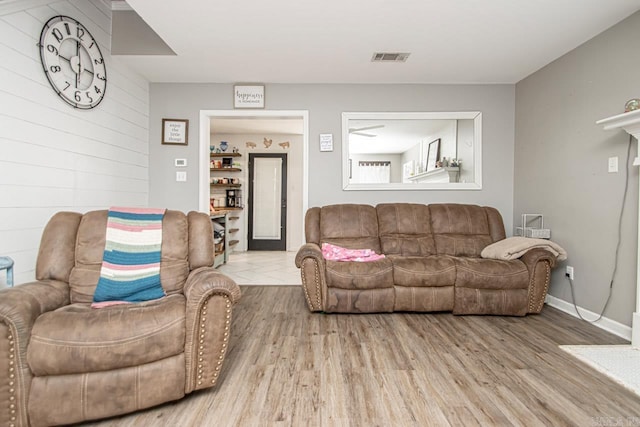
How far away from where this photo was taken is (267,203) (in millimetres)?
6848

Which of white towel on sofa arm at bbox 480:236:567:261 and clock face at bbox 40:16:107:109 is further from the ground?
clock face at bbox 40:16:107:109

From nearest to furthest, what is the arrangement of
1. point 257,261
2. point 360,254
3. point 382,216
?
point 360,254
point 382,216
point 257,261

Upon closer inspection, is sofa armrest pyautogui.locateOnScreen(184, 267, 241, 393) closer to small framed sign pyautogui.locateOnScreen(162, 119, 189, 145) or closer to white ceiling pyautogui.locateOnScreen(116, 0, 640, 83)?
white ceiling pyautogui.locateOnScreen(116, 0, 640, 83)

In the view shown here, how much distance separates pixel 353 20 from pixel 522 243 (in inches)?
94.7

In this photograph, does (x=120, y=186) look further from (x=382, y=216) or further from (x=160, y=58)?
(x=382, y=216)

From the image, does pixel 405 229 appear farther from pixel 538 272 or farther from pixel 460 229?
pixel 538 272

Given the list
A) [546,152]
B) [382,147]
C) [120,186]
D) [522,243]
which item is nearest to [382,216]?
[382,147]

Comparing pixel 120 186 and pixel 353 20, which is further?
pixel 120 186

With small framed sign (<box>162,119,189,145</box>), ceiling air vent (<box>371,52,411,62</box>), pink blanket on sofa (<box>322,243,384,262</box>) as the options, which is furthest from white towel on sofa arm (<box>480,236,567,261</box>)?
small framed sign (<box>162,119,189,145</box>)

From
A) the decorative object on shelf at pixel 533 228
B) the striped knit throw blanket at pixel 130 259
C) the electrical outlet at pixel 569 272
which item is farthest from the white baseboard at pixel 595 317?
the striped knit throw blanket at pixel 130 259

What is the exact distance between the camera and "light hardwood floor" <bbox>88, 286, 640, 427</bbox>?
1.49 meters

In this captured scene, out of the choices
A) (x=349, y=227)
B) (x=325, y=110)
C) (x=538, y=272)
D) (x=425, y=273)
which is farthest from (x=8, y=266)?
(x=538, y=272)

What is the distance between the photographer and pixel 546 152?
3.23m

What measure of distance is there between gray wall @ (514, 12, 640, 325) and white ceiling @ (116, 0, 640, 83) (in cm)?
22
